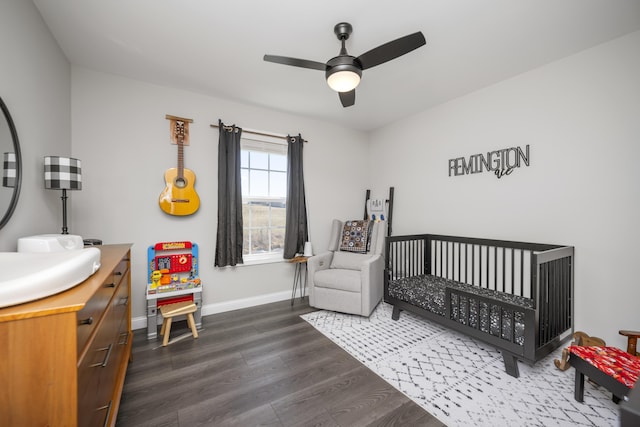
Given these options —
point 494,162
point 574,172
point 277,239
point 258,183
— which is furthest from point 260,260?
point 574,172

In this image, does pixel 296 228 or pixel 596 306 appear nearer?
pixel 596 306

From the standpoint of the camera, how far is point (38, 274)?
78 cm

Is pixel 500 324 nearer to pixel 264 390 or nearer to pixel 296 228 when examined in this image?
pixel 264 390

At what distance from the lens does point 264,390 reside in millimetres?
1789

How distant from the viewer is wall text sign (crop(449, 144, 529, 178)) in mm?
2583

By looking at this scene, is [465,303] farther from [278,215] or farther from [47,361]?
[47,361]

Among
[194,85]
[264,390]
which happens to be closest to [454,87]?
[194,85]

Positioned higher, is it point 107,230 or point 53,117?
point 53,117

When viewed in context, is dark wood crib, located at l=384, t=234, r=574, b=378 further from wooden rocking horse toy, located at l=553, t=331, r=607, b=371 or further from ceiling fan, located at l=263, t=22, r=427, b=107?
ceiling fan, located at l=263, t=22, r=427, b=107

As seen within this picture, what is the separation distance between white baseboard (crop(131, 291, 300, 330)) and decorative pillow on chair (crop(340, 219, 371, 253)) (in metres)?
1.04

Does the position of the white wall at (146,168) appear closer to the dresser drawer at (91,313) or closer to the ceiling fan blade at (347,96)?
the ceiling fan blade at (347,96)

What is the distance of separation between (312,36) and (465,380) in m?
2.79

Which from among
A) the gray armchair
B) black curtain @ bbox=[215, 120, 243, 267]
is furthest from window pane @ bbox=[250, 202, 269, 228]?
the gray armchair

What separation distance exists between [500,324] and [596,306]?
91 centimetres
